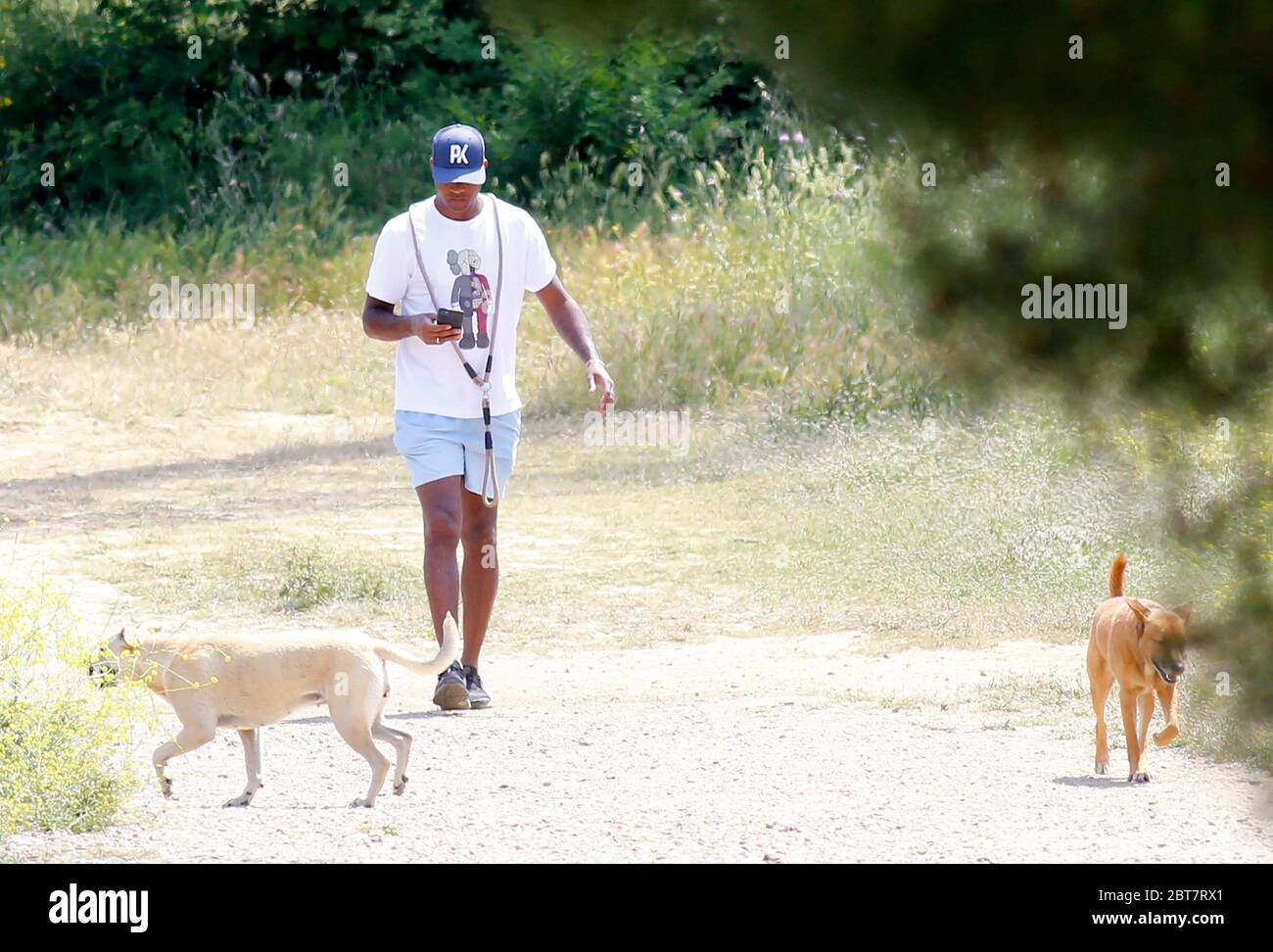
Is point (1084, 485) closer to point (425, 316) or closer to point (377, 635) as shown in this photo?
point (377, 635)

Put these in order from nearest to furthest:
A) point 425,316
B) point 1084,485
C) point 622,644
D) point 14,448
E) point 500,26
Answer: point 500,26, point 425,316, point 622,644, point 1084,485, point 14,448

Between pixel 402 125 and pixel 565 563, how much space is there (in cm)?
1426

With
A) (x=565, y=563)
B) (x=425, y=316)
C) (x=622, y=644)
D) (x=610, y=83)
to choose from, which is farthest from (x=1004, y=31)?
(x=610, y=83)

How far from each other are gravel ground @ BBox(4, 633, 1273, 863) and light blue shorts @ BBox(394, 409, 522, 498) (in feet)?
3.08

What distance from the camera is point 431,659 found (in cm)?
559

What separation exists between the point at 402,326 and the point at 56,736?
84.1 inches

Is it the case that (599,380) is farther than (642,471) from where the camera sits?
No

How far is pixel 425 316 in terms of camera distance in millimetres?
6539

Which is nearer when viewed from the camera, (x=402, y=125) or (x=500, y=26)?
(x=500, y=26)

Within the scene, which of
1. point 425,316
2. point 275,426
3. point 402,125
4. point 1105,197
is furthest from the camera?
point 402,125

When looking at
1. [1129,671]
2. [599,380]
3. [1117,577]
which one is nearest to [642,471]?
[599,380]

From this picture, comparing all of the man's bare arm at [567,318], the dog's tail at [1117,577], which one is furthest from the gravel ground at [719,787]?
the man's bare arm at [567,318]

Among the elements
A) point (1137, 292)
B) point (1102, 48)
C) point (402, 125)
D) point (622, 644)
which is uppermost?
point (402, 125)

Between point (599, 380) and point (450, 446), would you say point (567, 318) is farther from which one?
point (450, 446)
